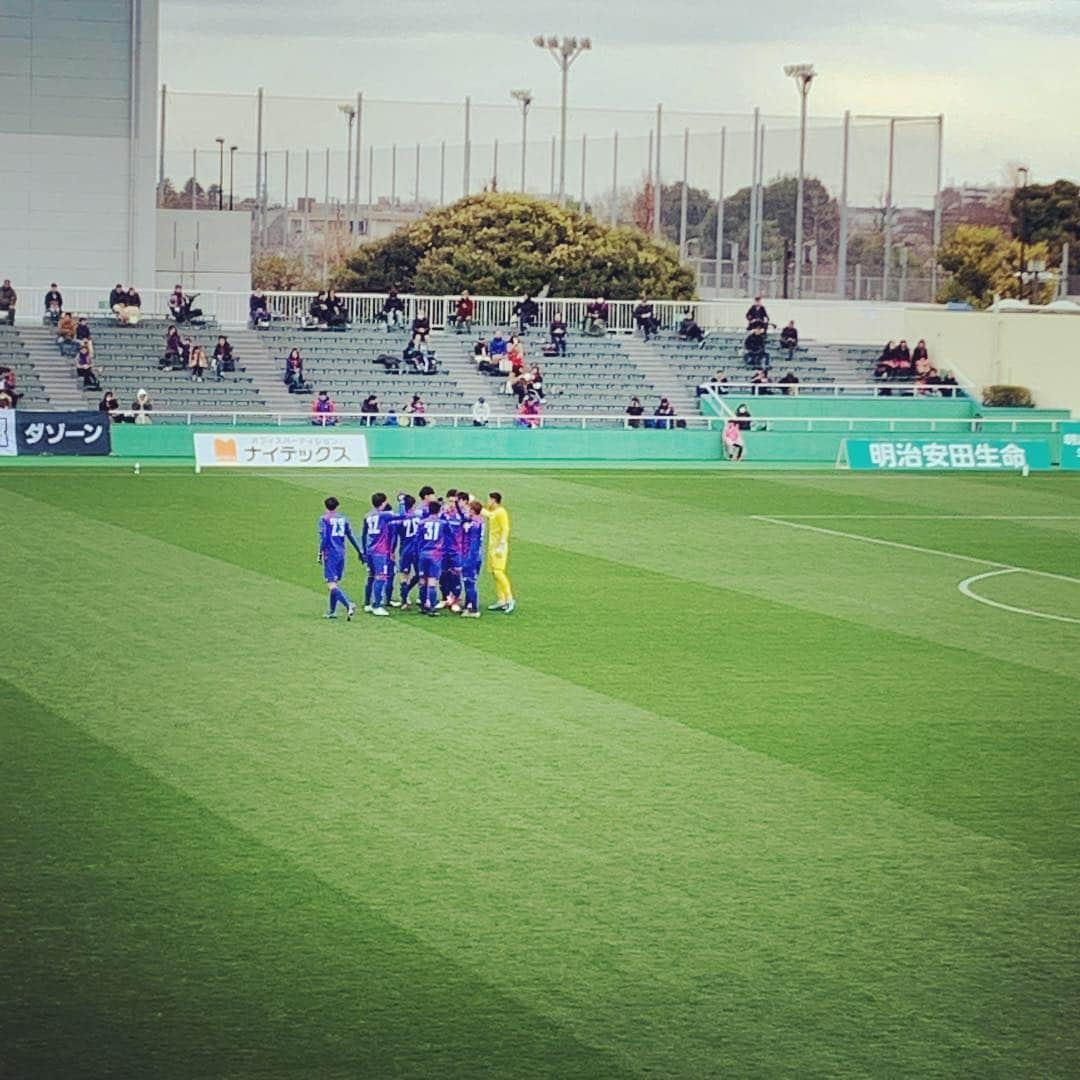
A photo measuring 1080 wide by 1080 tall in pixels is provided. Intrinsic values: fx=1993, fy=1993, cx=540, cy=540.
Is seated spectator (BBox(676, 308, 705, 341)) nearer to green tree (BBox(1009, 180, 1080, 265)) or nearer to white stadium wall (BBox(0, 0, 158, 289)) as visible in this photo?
white stadium wall (BBox(0, 0, 158, 289))

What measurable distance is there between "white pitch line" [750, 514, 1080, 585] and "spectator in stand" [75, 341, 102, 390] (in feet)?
67.1

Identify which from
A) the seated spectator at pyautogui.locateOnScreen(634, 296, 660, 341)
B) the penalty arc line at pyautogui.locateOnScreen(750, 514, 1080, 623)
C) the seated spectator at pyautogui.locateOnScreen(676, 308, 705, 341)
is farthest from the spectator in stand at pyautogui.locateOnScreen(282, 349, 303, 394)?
the penalty arc line at pyautogui.locateOnScreen(750, 514, 1080, 623)

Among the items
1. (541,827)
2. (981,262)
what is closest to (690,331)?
(981,262)

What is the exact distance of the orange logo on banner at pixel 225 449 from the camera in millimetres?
42688

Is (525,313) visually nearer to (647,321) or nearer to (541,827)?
(647,321)

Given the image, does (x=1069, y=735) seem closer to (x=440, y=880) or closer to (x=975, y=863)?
(x=975, y=863)

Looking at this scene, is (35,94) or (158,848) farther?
(35,94)

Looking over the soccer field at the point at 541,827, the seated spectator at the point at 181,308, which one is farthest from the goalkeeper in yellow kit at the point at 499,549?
the seated spectator at the point at 181,308

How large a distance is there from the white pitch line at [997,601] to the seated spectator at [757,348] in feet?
90.9

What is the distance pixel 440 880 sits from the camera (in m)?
12.9

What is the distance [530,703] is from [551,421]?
33.2m

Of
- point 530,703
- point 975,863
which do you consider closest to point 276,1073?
point 975,863

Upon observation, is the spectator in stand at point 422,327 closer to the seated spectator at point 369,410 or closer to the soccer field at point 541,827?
the seated spectator at point 369,410

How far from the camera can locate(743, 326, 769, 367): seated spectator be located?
56875 millimetres
